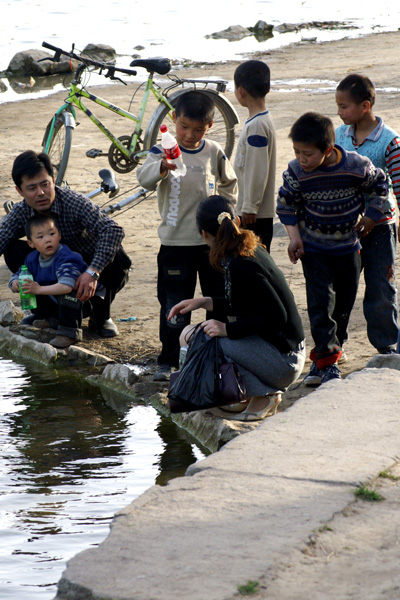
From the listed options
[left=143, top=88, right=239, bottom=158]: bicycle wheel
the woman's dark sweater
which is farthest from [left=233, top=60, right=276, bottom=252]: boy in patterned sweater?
[left=143, top=88, right=239, bottom=158]: bicycle wheel

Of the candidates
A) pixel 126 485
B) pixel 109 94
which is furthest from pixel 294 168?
pixel 109 94

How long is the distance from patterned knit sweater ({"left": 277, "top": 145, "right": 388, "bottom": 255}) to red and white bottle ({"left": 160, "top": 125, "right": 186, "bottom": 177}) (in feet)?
1.72

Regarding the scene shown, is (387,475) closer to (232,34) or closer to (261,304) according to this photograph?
(261,304)

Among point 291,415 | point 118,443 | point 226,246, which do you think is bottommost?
point 118,443

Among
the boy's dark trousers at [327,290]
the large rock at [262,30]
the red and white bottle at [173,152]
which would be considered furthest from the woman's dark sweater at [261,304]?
the large rock at [262,30]

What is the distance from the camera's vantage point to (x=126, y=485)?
3666 millimetres

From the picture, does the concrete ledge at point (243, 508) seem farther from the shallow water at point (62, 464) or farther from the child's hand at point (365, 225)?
the child's hand at point (365, 225)

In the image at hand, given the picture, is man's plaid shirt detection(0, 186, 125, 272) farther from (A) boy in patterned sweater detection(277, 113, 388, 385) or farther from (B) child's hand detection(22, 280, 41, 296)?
(A) boy in patterned sweater detection(277, 113, 388, 385)

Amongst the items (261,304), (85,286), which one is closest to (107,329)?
(85,286)

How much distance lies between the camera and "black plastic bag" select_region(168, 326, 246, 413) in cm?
383

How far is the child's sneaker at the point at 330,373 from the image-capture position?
4320 mm

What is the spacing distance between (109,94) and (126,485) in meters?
10.7

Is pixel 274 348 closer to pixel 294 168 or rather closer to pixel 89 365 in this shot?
pixel 294 168

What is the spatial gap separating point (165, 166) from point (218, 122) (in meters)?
4.69
